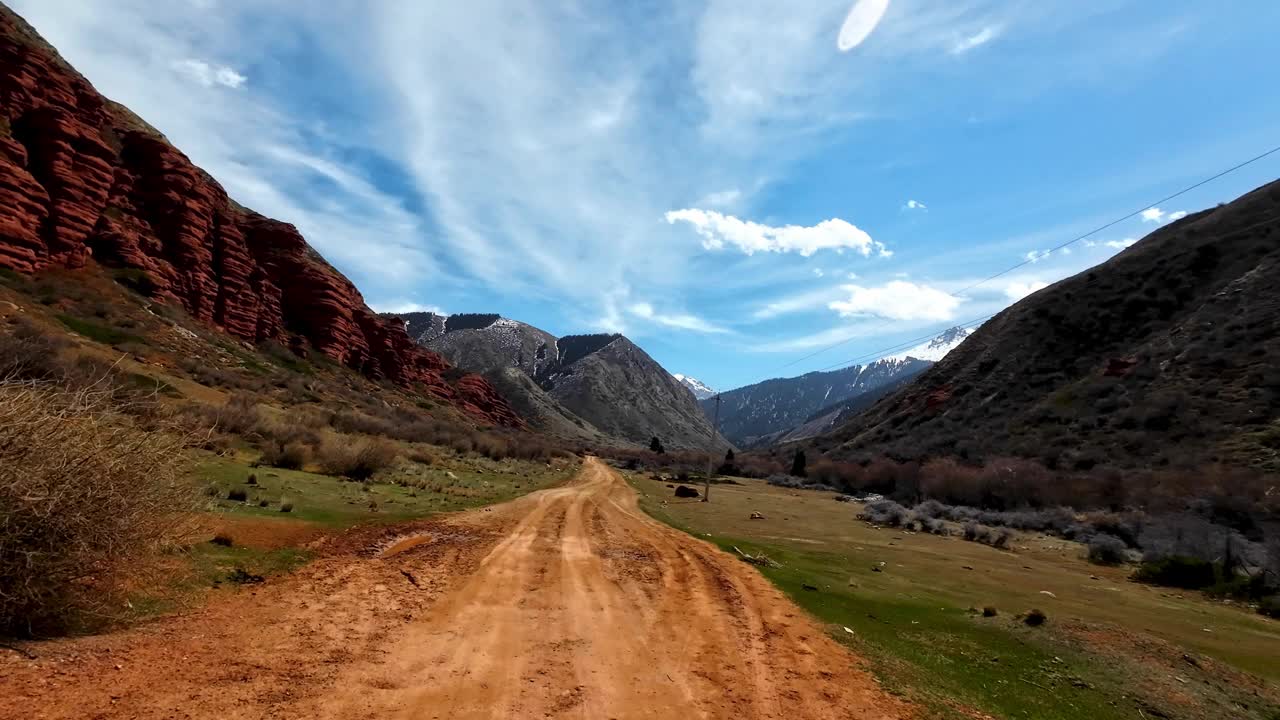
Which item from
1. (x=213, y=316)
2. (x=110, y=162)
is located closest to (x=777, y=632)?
(x=213, y=316)

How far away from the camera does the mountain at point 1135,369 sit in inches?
1468

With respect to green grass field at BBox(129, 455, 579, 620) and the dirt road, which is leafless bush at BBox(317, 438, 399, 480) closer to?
green grass field at BBox(129, 455, 579, 620)

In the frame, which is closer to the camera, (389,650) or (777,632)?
(389,650)

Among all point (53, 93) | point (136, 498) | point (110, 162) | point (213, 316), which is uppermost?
point (53, 93)

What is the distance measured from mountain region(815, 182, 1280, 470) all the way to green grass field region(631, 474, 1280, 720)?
77.6ft

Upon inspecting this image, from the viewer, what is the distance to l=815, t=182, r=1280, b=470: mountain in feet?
122

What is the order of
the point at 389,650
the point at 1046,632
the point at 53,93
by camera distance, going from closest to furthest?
the point at 389,650 < the point at 1046,632 < the point at 53,93

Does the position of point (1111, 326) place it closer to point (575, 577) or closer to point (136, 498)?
point (575, 577)

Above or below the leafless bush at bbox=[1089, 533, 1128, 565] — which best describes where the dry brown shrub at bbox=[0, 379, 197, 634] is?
above

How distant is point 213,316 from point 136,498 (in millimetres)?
74425

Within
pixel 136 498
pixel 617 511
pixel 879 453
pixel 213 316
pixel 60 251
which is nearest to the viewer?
pixel 136 498

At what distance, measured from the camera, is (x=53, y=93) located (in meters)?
58.1

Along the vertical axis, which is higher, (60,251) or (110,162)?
(110,162)

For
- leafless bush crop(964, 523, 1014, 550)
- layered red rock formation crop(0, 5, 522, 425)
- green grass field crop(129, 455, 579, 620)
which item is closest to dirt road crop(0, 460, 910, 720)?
green grass field crop(129, 455, 579, 620)
